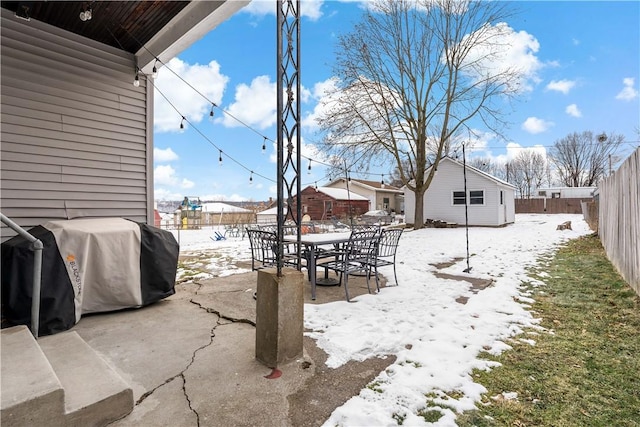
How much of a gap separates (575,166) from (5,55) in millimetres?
48874

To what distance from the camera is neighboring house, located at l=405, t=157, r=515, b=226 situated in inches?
639

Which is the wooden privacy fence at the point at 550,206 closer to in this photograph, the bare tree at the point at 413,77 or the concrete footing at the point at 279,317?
the bare tree at the point at 413,77

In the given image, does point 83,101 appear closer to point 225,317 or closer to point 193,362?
point 225,317

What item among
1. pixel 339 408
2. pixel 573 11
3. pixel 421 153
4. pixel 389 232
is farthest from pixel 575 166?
pixel 339 408

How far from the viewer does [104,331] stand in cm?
300

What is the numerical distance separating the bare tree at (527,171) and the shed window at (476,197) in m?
31.7

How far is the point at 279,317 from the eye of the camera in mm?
2268

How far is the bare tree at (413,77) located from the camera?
14367 millimetres

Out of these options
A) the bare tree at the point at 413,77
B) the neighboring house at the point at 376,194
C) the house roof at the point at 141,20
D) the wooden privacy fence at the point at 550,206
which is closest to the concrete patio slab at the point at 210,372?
the house roof at the point at 141,20

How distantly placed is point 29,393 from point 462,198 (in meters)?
17.9

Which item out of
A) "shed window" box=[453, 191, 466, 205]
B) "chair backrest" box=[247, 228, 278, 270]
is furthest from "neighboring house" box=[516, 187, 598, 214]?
"chair backrest" box=[247, 228, 278, 270]

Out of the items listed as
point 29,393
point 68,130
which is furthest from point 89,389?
point 68,130

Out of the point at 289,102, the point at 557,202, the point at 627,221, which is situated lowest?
the point at 627,221

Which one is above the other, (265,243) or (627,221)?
(627,221)
